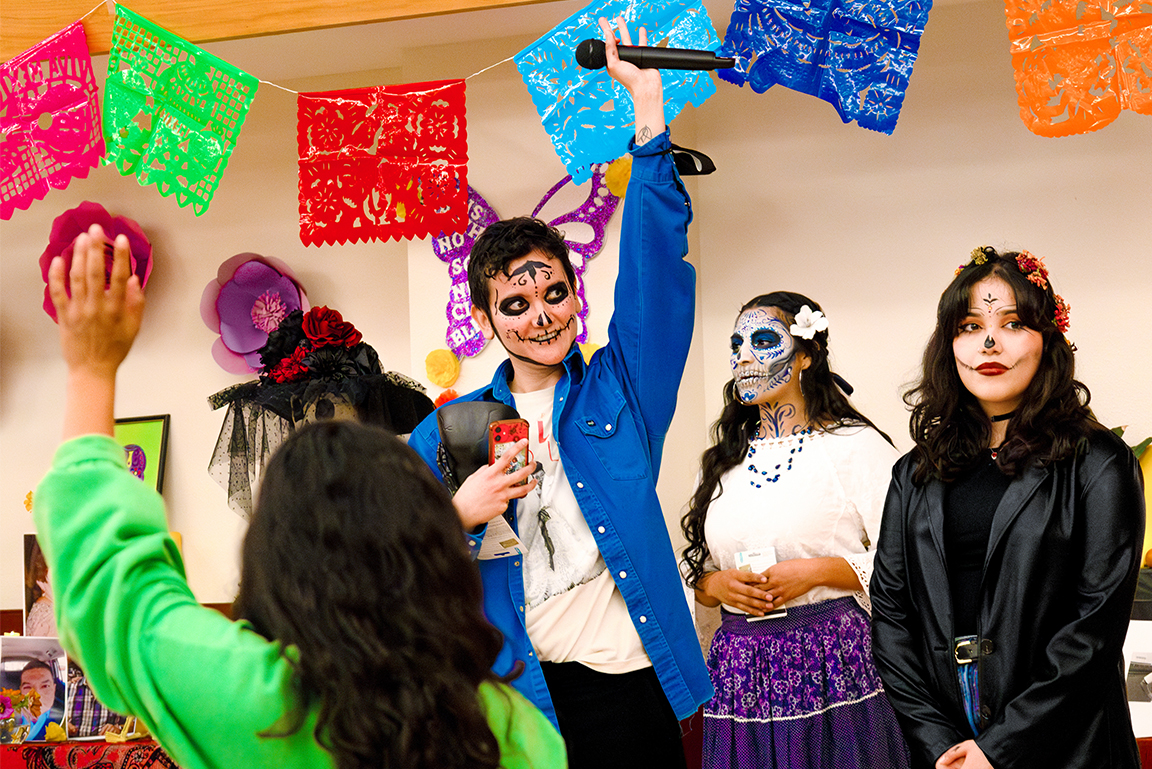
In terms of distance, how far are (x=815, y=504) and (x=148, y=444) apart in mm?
2955

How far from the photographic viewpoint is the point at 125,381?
4449 millimetres

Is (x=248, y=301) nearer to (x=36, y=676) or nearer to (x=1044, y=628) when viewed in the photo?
(x=36, y=676)

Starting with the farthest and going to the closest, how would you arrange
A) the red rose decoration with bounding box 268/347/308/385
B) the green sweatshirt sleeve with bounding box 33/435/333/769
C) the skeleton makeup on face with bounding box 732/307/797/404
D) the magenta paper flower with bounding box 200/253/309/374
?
the magenta paper flower with bounding box 200/253/309/374, the skeleton makeup on face with bounding box 732/307/797/404, the red rose decoration with bounding box 268/347/308/385, the green sweatshirt sleeve with bounding box 33/435/333/769

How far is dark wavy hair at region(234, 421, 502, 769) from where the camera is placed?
989mm

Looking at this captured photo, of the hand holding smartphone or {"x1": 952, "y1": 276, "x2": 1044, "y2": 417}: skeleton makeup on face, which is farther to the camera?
{"x1": 952, "y1": 276, "x2": 1044, "y2": 417}: skeleton makeup on face

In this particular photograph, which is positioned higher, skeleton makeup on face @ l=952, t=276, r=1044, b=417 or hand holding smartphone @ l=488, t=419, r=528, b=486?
Answer: skeleton makeup on face @ l=952, t=276, r=1044, b=417

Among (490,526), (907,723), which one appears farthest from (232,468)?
(907,723)

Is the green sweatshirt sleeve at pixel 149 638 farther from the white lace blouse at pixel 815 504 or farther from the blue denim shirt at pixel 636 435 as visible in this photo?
the white lace blouse at pixel 815 504

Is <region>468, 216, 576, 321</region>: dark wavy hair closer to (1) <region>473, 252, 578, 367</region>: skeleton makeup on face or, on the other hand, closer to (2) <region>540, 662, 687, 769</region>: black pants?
(1) <region>473, 252, 578, 367</region>: skeleton makeup on face

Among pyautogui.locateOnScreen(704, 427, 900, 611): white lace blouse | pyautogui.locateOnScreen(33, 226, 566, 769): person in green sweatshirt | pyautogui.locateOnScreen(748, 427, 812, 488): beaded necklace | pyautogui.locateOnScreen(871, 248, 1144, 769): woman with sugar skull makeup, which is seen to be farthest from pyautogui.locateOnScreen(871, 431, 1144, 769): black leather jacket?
pyautogui.locateOnScreen(33, 226, 566, 769): person in green sweatshirt

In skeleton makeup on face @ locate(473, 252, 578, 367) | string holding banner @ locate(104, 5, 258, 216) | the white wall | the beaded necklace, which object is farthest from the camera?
the white wall

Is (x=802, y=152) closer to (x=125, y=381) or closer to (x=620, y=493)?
(x=620, y=493)

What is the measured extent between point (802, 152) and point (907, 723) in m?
2.38

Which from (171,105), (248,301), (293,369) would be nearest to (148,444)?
(248,301)
